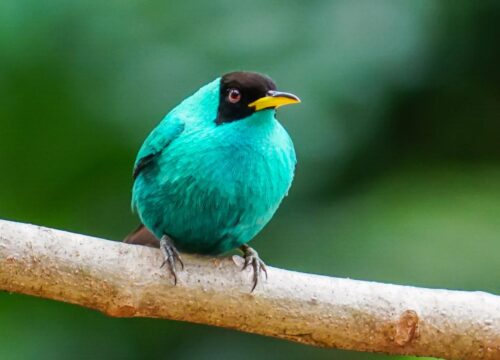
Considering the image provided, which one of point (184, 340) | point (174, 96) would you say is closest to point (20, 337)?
point (184, 340)

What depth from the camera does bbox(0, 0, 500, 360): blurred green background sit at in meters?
5.09

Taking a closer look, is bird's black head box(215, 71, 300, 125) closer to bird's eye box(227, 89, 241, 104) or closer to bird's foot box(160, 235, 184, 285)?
bird's eye box(227, 89, 241, 104)

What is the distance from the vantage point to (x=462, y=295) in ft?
11.2

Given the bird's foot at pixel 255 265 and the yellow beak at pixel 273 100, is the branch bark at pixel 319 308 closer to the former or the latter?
the bird's foot at pixel 255 265

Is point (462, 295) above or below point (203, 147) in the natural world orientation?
below

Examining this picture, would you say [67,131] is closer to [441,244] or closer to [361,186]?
[361,186]

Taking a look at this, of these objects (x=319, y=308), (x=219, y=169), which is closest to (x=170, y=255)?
(x=219, y=169)

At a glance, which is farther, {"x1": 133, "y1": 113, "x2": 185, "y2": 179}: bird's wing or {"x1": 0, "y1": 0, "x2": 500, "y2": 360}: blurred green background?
{"x1": 0, "y1": 0, "x2": 500, "y2": 360}: blurred green background

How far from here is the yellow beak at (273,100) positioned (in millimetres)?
3633

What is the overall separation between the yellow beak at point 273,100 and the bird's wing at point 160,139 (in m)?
0.29

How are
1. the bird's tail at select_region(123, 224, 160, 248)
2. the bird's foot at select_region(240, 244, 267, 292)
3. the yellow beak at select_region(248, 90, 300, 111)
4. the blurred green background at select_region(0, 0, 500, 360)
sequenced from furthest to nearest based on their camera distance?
the blurred green background at select_region(0, 0, 500, 360), the bird's tail at select_region(123, 224, 160, 248), the yellow beak at select_region(248, 90, 300, 111), the bird's foot at select_region(240, 244, 267, 292)

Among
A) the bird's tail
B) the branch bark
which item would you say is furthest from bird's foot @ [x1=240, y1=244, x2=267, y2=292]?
the bird's tail

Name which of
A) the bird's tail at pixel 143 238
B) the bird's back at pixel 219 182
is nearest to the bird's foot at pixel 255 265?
the bird's back at pixel 219 182

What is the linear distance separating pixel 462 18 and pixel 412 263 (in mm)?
1728
